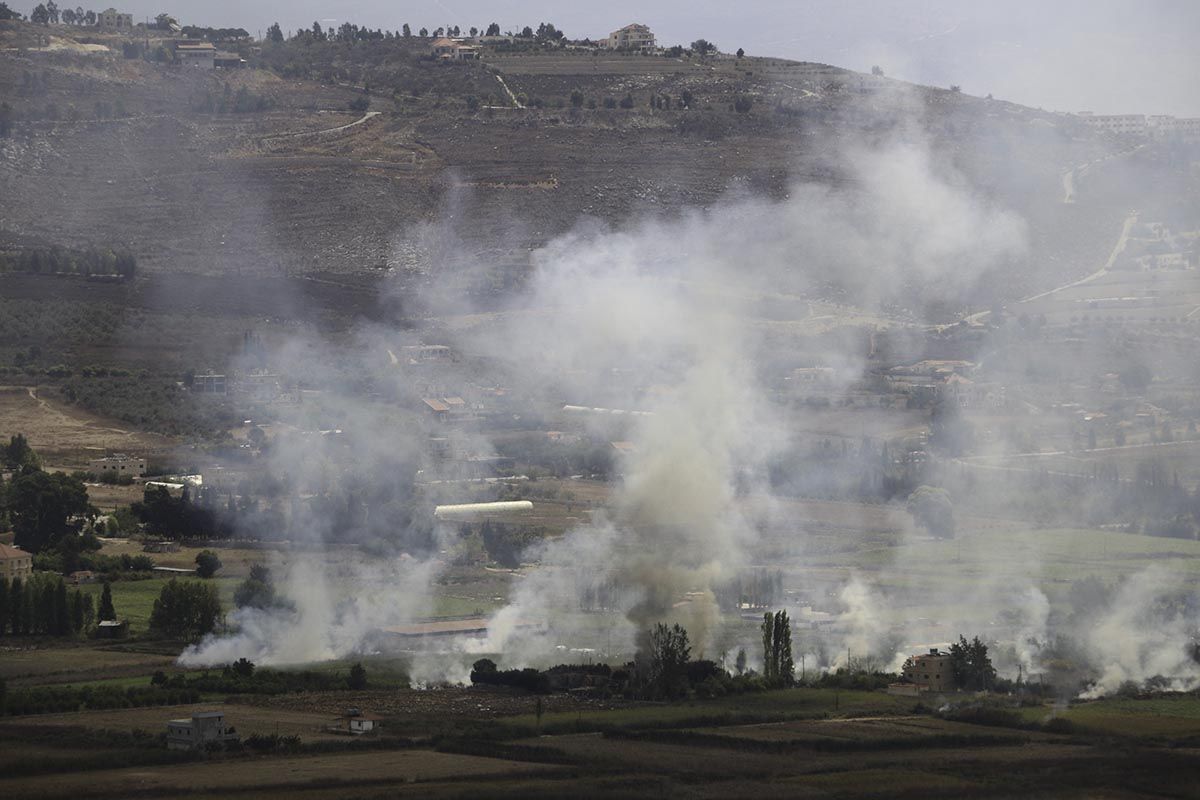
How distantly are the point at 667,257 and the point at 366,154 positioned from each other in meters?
33.2

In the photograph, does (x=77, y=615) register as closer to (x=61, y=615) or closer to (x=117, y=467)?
(x=61, y=615)

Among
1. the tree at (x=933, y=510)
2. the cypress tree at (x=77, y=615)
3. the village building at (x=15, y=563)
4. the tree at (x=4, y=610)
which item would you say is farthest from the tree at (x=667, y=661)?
the village building at (x=15, y=563)

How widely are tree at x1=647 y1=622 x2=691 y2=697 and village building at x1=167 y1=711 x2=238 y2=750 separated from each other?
385 inches

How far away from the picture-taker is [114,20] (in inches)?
5207

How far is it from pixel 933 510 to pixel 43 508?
82.3 ft

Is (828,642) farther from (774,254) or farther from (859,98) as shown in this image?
(859,98)

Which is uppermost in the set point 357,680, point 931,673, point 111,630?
point 111,630

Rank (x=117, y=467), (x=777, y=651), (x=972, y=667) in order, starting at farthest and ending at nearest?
(x=117, y=467) → (x=777, y=651) → (x=972, y=667)

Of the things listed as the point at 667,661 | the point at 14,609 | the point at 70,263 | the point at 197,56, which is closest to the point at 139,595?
the point at 14,609

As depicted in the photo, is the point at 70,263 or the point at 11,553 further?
the point at 70,263

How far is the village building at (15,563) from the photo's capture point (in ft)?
192

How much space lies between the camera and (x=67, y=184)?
106 metres

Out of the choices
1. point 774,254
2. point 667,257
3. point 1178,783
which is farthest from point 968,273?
point 1178,783

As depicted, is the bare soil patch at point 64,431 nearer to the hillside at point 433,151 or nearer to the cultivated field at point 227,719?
the hillside at point 433,151
